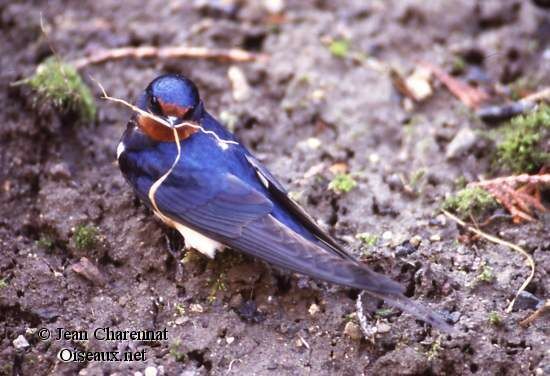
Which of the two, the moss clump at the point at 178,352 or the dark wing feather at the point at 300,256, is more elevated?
the dark wing feather at the point at 300,256

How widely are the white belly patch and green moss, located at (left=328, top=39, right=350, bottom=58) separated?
1547mm

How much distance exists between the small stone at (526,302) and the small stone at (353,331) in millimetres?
592

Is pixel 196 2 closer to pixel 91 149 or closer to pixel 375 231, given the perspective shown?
pixel 91 149

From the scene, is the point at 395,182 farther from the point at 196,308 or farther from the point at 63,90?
the point at 63,90

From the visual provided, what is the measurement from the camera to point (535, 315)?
3264 millimetres

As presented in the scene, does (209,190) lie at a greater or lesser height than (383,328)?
greater

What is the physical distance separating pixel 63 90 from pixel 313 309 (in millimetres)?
1566

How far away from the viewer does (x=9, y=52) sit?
4551mm

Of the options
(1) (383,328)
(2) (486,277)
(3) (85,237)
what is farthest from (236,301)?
(2) (486,277)

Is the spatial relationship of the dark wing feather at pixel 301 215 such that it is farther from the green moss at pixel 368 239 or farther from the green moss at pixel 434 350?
the green moss at pixel 434 350

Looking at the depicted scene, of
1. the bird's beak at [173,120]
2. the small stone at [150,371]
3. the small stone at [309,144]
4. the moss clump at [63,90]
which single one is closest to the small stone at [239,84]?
the small stone at [309,144]

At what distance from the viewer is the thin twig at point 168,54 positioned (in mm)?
4551

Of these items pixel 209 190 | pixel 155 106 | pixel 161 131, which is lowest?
pixel 209 190

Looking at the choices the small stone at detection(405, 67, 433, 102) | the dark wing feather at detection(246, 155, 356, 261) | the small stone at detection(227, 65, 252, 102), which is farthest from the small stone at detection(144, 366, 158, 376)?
the small stone at detection(405, 67, 433, 102)
